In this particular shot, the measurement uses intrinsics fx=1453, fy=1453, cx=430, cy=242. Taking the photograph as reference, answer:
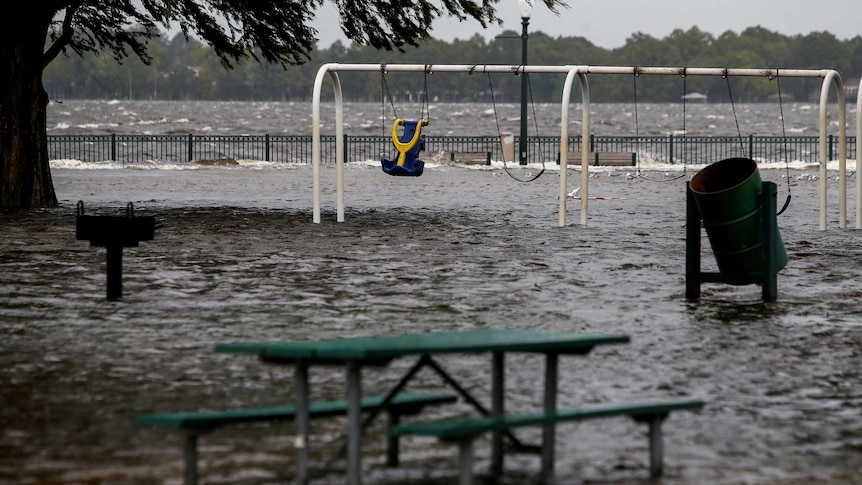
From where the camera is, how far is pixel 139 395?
7930 millimetres

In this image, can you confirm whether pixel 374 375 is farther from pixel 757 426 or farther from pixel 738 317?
pixel 738 317

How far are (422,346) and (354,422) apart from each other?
1.33 ft

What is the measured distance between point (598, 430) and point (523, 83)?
33592 millimetres

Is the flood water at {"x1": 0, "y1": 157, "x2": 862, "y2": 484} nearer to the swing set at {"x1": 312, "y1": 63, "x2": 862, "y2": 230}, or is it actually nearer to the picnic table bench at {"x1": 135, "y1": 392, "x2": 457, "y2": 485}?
the picnic table bench at {"x1": 135, "y1": 392, "x2": 457, "y2": 485}

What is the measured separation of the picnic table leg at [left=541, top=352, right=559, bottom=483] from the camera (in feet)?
19.9

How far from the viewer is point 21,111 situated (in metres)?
23.6

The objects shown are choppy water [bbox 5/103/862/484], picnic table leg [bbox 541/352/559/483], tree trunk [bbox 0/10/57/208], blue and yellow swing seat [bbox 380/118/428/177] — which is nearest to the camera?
picnic table leg [bbox 541/352/559/483]

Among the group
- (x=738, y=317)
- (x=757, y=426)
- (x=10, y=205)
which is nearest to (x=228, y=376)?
(x=757, y=426)

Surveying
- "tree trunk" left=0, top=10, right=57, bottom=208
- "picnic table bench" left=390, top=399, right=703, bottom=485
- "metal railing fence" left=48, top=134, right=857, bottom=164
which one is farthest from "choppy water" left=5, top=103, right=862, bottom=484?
"metal railing fence" left=48, top=134, right=857, bottom=164

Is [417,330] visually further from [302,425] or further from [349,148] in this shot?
[349,148]

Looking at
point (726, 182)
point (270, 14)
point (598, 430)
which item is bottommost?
point (598, 430)

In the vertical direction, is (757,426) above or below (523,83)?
below

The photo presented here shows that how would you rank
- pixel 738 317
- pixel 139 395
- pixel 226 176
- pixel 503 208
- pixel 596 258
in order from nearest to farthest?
pixel 139 395, pixel 738 317, pixel 596 258, pixel 503 208, pixel 226 176

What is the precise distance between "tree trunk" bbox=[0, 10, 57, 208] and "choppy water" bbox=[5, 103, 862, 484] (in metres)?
1.41
